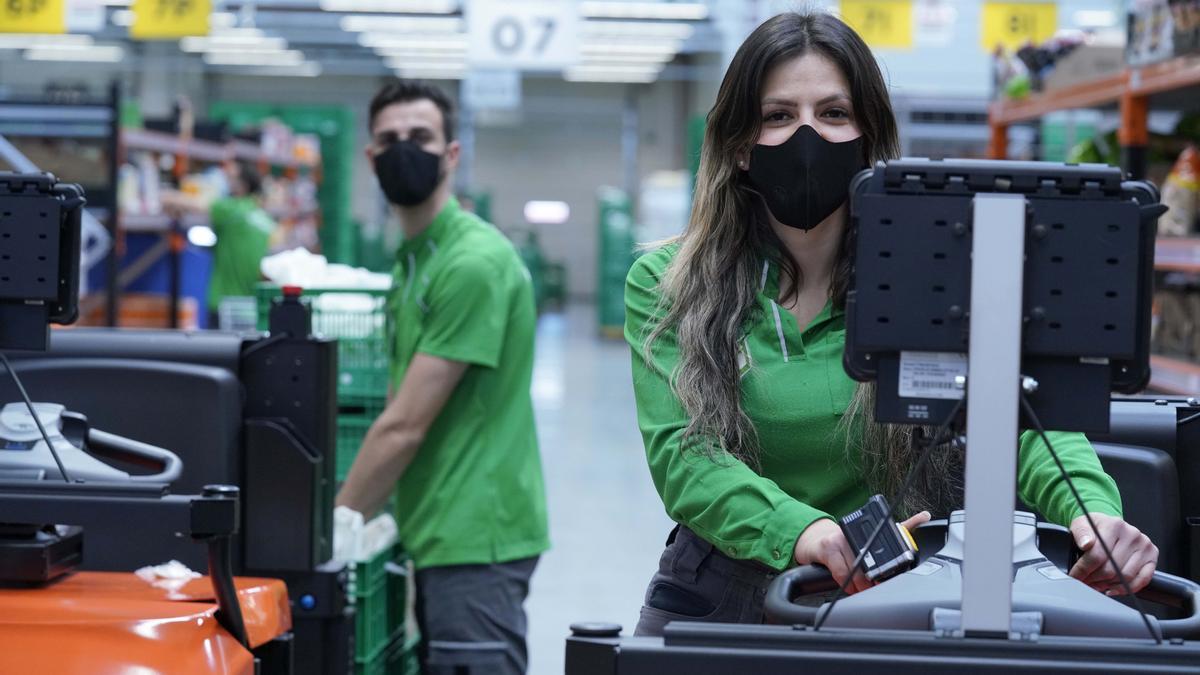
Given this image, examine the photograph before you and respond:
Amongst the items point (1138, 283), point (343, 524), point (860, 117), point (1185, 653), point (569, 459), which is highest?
point (860, 117)

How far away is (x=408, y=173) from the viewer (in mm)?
3385

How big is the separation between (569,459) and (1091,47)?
483 cm

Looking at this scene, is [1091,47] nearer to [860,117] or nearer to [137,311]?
[860,117]

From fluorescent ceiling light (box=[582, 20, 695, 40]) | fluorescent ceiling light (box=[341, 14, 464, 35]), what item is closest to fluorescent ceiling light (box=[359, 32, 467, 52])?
fluorescent ceiling light (box=[341, 14, 464, 35])

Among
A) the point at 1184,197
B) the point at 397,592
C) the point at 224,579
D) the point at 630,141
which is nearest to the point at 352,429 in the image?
the point at 397,592

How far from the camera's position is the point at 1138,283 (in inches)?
52.7

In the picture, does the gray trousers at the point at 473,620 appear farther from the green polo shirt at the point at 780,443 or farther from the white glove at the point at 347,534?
the green polo shirt at the point at 780,443

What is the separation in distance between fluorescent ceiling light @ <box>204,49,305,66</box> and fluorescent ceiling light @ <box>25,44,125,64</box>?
1664 millimetres

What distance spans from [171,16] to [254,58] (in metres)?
12.4

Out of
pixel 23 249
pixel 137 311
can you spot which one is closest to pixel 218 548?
pixel 23 249

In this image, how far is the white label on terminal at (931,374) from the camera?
4.40 feet

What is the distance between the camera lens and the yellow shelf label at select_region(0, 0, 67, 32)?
951 centimetres

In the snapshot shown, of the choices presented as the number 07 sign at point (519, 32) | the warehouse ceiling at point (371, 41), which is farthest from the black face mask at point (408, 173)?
the warehouse ceiling at point (371, 41)

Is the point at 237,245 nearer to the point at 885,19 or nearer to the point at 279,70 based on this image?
the point at 885,19
